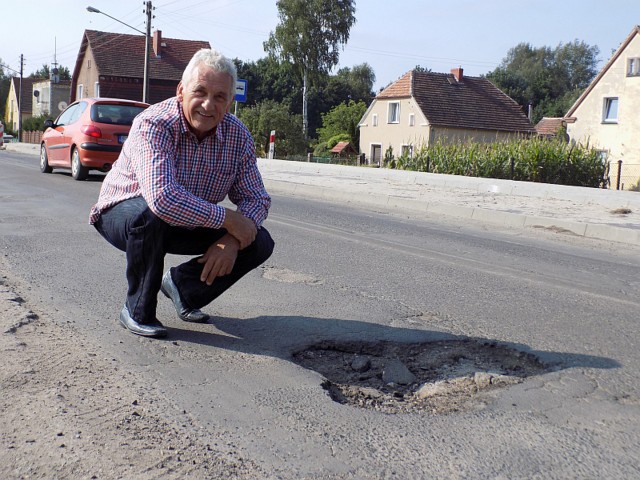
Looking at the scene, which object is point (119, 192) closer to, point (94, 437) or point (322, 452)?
point (94, 437)

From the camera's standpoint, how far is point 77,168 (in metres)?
14.3

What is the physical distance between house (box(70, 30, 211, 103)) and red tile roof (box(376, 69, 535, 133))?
16.2 metres

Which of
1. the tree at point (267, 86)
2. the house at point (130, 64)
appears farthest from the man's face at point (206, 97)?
the tree at point (267, 86)

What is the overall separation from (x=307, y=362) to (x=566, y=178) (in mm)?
19298

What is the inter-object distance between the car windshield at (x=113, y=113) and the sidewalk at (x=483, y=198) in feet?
11.2

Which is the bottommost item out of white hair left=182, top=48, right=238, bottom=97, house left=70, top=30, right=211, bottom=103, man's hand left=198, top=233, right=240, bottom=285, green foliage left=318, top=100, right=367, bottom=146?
man's hand left=198, top=233, right=240, bottom=285

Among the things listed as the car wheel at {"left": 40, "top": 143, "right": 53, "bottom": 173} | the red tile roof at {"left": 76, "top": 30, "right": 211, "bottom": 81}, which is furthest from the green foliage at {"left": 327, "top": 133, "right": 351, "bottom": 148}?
the car wheel at {"left": 40, "top": 143, "right": 53, "bottom": 173}

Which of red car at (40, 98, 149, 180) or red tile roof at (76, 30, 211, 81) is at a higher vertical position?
red tile roof at (76, 30, 211, 81)

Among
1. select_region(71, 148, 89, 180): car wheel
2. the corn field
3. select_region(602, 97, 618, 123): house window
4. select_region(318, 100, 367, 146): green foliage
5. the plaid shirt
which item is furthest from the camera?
select_region(318, 100, 367, 146): green foliage

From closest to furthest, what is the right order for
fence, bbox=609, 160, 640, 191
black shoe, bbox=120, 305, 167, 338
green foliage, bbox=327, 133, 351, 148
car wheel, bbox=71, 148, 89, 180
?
black shoe, bbox=120, 305, 167, 338
car wheel, bbox=71, 148, 89, 180
fence, bbox=609, 160, 640, 191
green foliage, bbox=327, 133, 351, 148

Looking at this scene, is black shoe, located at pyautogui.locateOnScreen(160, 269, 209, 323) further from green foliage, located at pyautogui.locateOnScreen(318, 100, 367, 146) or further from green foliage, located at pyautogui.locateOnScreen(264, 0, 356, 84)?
green foliage, located at pyautogui.locateOnScreen(318, 100, 367, 146)

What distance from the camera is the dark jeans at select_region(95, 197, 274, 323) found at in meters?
3.86

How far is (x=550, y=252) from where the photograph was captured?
8.42 m

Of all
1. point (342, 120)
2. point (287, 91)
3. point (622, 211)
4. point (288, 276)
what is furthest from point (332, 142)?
point (288, 276)
